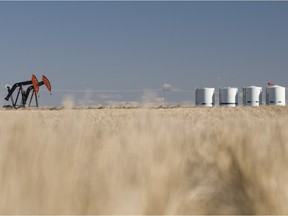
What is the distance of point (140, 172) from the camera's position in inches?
107

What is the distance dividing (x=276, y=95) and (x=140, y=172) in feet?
137

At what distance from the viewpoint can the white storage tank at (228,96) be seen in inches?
1719

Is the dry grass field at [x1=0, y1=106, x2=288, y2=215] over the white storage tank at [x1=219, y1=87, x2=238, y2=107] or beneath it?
beneath

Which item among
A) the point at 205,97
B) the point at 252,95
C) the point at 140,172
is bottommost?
the point at 140,172

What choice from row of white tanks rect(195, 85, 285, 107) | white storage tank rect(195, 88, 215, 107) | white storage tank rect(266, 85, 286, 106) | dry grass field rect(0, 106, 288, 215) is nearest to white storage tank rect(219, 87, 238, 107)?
row of white tanks rect(195, 85, 285, 107)

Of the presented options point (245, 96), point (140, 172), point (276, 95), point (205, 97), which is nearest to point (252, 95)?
point (245, 96)

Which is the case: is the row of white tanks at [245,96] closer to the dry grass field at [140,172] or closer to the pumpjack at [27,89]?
the pumpjack at [27,89]

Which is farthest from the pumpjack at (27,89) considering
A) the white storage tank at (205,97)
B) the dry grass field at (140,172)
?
the dry grass field at (140,172)

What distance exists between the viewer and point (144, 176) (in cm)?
272

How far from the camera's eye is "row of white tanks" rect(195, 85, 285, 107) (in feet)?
142

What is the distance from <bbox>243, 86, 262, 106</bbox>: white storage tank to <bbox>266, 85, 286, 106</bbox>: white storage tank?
0.84m

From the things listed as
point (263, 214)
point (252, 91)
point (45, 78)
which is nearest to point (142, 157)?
point (263, 214)

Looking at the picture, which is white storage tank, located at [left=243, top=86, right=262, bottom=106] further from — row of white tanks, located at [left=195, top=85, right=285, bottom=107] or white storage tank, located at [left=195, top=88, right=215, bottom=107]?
white storage tank, located at [left=195, top=88, right=215, bottom=107]

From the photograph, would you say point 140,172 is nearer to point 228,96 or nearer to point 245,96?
point 228,96
